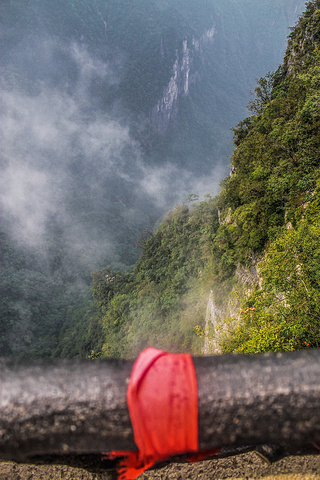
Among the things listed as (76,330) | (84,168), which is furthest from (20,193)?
(76,330)

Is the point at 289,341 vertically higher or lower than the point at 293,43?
lower

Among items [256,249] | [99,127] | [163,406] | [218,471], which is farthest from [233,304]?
[99,127]

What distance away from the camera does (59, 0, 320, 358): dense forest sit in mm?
5938

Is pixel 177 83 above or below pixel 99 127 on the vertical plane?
above

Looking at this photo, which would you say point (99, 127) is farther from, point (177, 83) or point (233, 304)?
point (233, 304)

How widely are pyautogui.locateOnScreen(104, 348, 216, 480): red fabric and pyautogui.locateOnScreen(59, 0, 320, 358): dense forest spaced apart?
4.62 metres

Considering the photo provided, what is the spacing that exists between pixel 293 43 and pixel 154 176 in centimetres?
11623

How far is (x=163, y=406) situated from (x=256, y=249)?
10.6m

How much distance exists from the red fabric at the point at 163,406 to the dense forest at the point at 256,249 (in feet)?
15.1

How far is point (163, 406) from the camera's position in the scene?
1.11 metres

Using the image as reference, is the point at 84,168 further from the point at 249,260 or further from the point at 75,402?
the point at 75,402

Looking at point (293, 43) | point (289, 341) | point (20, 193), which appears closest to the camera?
point (289, 341)

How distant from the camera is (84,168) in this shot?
405 ft

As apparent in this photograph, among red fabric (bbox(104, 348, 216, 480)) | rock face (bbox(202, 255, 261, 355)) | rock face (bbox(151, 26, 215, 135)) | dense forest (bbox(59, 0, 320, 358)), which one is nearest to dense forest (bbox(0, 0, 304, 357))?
rock face (bbox(151, 26, 215, 135))
